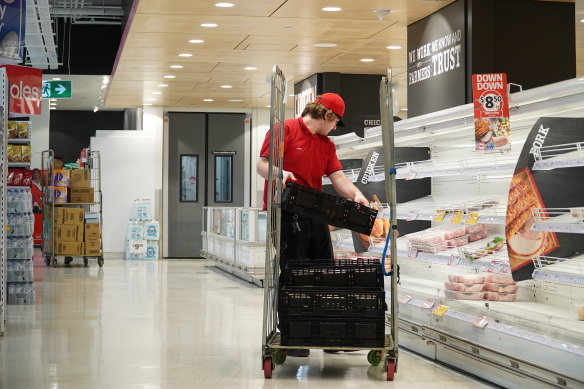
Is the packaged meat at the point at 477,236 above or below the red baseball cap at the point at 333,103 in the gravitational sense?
below

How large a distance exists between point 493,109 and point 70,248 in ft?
33.8

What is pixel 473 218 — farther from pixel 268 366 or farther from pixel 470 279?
pixel 268 366

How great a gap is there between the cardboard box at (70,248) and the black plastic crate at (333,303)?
9.61 metres

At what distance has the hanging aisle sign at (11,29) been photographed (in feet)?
22.8

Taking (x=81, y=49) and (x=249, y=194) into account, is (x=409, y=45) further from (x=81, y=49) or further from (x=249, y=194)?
(x=81, y=49)

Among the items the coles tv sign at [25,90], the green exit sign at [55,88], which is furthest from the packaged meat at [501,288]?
the green exit sign at [55,88]

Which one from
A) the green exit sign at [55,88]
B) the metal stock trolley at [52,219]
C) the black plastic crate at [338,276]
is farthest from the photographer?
the green exit sign at [55,88]

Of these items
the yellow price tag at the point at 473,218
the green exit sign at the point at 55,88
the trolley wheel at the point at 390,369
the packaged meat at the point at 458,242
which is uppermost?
the green exit sign at the point at 55,88

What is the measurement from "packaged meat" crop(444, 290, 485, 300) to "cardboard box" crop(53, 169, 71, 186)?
9.74 meters

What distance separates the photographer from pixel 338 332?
4.88 m

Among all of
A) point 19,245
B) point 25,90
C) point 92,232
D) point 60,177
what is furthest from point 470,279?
point 60,177

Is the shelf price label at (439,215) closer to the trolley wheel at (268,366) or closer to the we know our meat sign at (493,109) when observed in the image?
the we know our meat sign at (493,109)

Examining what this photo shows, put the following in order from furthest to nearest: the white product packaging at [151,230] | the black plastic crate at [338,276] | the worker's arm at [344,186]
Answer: the white product packaging at [151,230] → the worker's arm at [344,186] → the black plastic crate at [338,276]

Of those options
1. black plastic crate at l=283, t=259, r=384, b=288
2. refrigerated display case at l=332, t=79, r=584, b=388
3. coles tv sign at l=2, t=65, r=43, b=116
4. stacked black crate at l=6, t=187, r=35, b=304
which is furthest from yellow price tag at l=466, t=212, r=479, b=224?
coles tv sign at l=2, t=65, r=43, b=116
